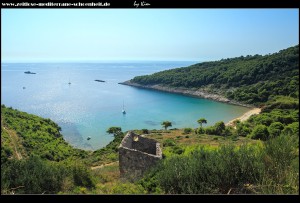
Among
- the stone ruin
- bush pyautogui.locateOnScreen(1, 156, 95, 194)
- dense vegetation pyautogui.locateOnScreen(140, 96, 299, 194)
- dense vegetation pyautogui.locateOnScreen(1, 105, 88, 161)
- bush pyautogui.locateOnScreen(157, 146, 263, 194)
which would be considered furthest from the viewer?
dense vegetation pyautogui.locateOnScreen(1, 105, 88, 161)

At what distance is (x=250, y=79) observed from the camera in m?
53.1

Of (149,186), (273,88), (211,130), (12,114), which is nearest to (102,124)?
(12,114)

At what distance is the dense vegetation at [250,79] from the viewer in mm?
43438

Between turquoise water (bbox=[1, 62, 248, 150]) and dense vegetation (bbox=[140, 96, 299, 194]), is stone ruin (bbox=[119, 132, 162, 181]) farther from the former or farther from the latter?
turquoise water (bbox=[1, 62, 248, 150])

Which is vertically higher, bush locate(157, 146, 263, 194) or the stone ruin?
bush locate(157, 146, 263, 194)

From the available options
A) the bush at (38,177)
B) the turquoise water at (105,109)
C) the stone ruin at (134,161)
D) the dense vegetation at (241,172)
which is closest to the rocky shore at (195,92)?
the turquoise water at (105,109)

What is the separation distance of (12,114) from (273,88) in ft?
120

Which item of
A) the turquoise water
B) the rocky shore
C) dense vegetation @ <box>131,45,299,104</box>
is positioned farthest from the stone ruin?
the rocky shore

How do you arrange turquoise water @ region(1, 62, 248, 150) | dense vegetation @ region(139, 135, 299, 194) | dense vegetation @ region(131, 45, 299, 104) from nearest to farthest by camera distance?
dense vegetation @ region(139, 135, 299, 194)
turquoise water @ region(1, 62, 248, 150)
dense vegetation @ region(131, 45, 299, 104)

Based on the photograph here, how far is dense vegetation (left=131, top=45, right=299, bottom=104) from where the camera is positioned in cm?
4344

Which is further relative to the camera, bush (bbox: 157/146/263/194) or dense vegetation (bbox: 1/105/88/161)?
dense vegetation (bbox: 1/105/88/161)

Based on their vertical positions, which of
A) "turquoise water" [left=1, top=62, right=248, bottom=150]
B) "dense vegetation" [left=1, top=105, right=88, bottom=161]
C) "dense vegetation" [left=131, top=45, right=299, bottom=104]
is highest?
"dense vegetation" [left=131, top=45, right=299, bottom=104]
